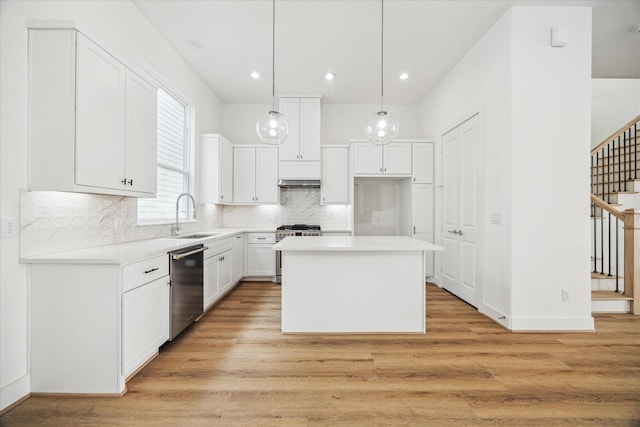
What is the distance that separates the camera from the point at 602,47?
12.6ft

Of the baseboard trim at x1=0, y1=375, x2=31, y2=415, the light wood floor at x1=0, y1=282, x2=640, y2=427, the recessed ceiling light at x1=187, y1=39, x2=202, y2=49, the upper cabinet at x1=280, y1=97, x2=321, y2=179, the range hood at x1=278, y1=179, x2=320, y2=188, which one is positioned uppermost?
the recessed ceiling light at x1=187, y1=39, x2=202, y2=49

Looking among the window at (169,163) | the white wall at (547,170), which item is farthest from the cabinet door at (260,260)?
the white wall at (547,170)

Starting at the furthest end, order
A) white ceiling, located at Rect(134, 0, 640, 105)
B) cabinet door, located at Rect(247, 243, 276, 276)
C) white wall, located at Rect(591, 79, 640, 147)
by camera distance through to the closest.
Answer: white wall, located at Rect(591, 79, 640, 147) < cabinet door, located at Rect(247, 243, 276, 276) < white ceiling, located at Rect(134, 0, 640, 105)

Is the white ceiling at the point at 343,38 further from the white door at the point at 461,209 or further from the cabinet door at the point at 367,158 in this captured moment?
the white door at the point at 461,209

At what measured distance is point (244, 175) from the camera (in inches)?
209

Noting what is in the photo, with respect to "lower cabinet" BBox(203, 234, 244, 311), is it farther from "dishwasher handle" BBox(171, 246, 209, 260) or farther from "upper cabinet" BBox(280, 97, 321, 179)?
"upper cabinet" BBox(280, 97, 321, 179)

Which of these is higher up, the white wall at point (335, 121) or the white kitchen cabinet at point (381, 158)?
the white wall at point (335, 121)

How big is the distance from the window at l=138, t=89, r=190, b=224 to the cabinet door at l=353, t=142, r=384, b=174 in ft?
8.92

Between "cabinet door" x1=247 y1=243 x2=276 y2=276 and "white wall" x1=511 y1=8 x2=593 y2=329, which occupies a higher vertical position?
"white wall" x1=511 y1=8 x2=593 y2=329

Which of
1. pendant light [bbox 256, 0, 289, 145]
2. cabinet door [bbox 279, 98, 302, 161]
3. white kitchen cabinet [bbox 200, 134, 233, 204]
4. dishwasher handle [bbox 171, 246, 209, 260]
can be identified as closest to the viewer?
dishwasher handle [bbox 171, 246, 209, 260]

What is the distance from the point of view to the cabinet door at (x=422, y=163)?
498 cm

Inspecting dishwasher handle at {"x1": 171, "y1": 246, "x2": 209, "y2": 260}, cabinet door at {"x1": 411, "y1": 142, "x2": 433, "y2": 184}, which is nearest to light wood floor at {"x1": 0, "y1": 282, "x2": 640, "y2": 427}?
dishwasher handle at {"x1": 171, "y1": 246, "x2": 209, "y2": 260}

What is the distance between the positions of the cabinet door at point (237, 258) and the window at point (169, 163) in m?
0.87

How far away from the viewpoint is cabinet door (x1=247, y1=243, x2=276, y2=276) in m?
5.06
